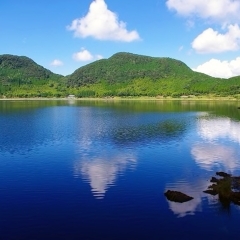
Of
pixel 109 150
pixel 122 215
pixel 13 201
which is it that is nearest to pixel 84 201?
pixel 122 215

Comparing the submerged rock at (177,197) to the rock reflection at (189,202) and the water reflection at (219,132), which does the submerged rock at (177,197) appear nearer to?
the rock reflection at (189,202)

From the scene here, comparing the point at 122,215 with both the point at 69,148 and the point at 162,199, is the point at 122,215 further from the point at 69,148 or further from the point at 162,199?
the point at 69,148

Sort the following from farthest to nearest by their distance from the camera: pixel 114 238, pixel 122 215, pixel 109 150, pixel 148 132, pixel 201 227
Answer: pixel 148 132
pixel 109 150
pixel 122 215
pixel 201 227
pixel 114 238

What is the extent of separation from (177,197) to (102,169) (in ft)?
49.8

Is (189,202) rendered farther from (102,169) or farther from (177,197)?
(102,169)

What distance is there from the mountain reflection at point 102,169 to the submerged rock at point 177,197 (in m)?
7.17

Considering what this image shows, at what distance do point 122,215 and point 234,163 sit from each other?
89.4ft

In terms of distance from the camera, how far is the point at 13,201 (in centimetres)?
3284

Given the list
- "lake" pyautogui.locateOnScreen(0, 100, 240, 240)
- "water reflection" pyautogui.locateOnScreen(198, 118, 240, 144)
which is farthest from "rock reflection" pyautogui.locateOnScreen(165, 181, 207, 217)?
"water reflection" pyautogui.locateOnScreen(198, 118, 240, 144)

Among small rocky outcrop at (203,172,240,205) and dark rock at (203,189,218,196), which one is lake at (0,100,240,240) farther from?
small rocky outcrop at (203,172,240,205)

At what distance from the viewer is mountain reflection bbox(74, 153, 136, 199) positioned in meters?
38.3

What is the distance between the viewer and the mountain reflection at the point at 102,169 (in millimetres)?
38281

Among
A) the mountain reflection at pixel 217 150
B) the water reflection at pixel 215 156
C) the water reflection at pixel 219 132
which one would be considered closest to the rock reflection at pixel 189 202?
the water reflection at pixel 215 156

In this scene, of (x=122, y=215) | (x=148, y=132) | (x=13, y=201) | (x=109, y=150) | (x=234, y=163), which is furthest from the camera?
(x=148, y=132)
